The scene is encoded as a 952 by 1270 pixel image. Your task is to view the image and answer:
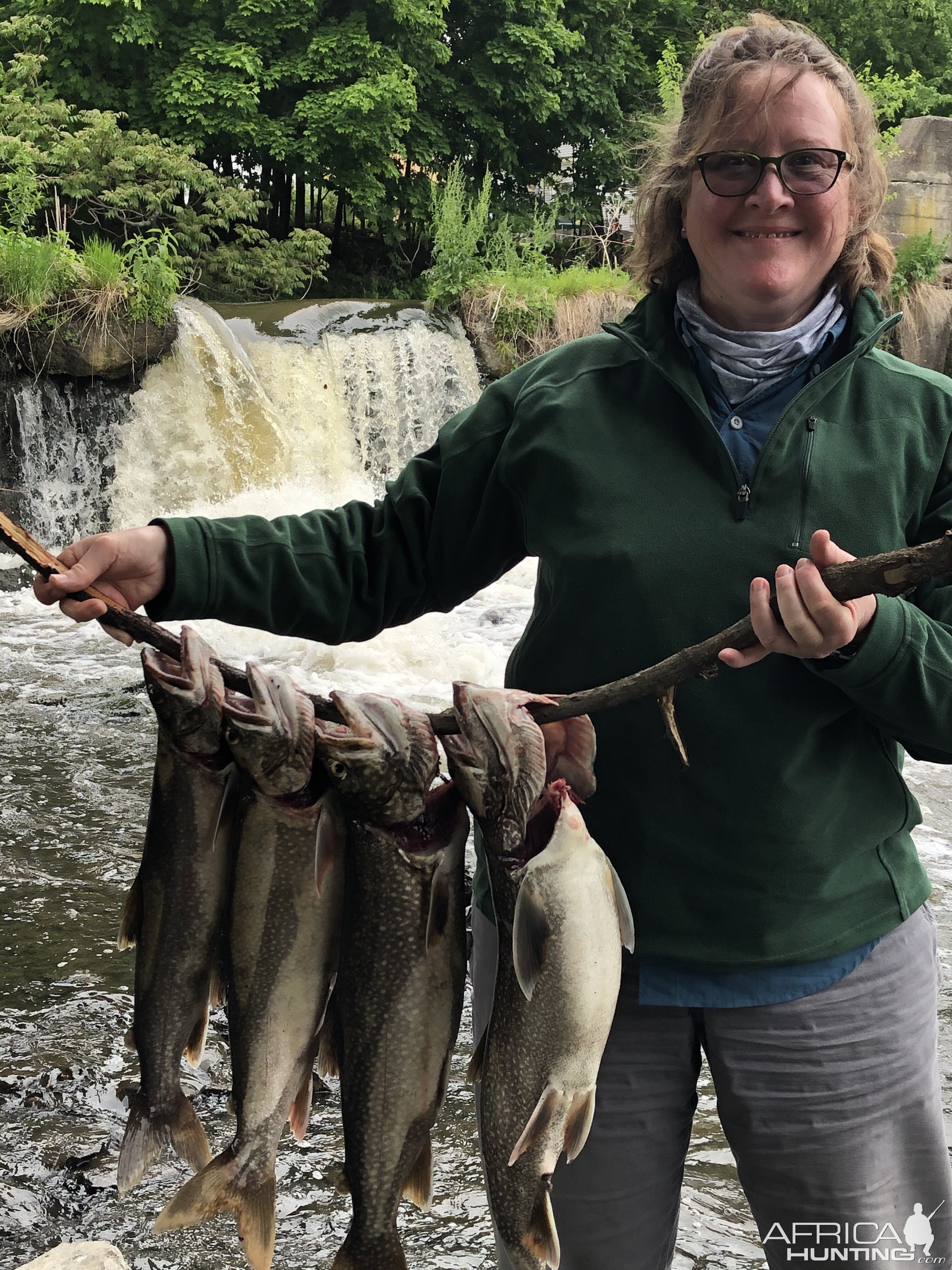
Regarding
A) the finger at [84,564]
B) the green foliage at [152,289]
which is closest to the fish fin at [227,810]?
the finger at [84,564]

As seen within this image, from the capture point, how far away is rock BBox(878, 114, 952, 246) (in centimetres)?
1997

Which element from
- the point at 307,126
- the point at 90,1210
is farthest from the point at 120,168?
the point at 90,1210

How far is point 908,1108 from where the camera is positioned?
226 centimetres

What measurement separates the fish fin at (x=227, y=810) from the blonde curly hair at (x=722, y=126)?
4.36 ft

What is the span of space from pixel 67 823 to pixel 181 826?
17.0 ft

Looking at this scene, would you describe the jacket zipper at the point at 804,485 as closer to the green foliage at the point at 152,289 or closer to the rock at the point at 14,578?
the rock at the point at 14,578

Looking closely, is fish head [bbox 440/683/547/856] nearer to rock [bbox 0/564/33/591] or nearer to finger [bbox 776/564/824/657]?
finger [bbox 776/564/824/657]

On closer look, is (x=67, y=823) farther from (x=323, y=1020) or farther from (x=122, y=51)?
(x=122, y=51)

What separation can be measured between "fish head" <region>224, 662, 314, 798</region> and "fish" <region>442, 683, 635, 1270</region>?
229 millimetres

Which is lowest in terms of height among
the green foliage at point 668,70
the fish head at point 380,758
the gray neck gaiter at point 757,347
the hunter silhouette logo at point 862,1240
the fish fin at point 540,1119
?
the hunter silhouette logo at point 862,1240

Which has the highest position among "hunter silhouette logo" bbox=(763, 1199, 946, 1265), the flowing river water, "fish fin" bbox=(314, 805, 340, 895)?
"fish fin" bbox=(314, 805, 340, 895)

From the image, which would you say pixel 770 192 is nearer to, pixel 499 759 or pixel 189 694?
pixel 499 759

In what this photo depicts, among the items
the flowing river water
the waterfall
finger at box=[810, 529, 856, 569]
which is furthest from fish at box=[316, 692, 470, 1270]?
the waterfall

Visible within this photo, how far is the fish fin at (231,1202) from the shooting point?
195cm
